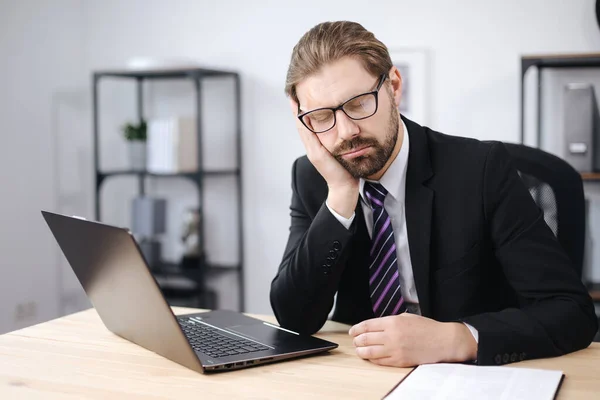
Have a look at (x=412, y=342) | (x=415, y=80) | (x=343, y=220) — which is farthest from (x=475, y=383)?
(x=415, y=80)

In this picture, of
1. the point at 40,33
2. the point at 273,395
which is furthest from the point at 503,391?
the point at 40,33

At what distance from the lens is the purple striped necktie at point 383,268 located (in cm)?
150

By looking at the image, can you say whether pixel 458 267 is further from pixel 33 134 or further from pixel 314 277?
pixel 33 134

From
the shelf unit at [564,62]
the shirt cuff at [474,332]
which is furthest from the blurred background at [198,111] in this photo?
the shirt cuff at [474,332]

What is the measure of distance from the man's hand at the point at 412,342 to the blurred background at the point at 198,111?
2000mm

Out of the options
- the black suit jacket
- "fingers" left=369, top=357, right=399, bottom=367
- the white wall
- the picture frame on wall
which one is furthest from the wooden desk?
the white wall

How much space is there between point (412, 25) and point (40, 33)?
178 centimetres

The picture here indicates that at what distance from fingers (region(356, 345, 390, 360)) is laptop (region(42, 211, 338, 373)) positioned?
7cm

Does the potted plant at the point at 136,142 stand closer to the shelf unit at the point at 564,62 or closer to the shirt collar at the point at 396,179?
the shelf unit at the point at 564,62

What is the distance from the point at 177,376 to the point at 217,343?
137mm

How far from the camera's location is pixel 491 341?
116 cm

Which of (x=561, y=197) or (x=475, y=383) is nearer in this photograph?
(x=475, y=383)

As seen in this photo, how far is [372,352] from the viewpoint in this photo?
3.79ft

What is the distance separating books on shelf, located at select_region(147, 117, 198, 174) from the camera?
3400 millimetres
